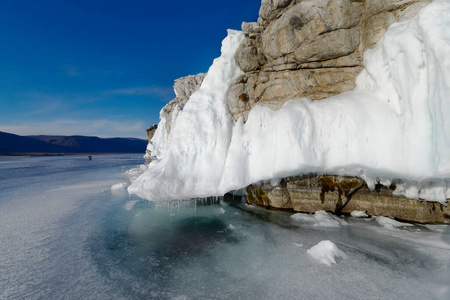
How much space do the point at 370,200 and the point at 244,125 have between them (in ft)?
20.6

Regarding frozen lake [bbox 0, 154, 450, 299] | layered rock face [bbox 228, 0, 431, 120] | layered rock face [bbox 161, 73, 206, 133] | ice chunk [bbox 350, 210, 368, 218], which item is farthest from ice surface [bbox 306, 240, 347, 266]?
layered rock face [bbox 161, 73, 206, 133]

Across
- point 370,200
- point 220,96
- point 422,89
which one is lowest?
point 370,200

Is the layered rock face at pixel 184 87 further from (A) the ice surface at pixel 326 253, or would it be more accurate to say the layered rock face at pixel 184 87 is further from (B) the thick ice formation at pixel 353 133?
(A) the ice surface at pixel 326 253

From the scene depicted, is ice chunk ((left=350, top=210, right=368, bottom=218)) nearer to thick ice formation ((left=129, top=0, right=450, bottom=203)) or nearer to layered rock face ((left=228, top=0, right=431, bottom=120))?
thick ice formation ((left=129, top=0, right=450, bottom=203))

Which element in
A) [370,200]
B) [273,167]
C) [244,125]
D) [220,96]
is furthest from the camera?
[220,96]

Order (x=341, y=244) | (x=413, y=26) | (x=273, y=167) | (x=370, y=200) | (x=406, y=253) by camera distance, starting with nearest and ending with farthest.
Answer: (x=406, y=253) < (x=341, y=244) < (x=413, y=26) < (x=370, y=200) < (x=273, y=167)

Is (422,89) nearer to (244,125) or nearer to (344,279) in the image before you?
(344,279)

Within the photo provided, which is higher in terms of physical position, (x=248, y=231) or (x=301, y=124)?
(x=301, y=124)

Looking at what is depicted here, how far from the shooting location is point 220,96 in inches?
455

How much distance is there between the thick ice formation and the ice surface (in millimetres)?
3140

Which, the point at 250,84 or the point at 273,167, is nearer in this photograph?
the point at 273,167

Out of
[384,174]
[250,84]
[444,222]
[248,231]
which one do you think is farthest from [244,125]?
[444,222]

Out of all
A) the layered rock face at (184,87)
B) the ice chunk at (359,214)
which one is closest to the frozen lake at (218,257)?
the ice chunk at (359,214)

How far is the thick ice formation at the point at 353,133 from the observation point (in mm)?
5723
